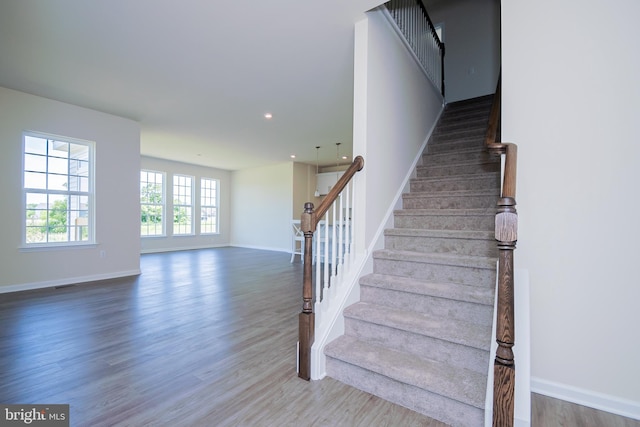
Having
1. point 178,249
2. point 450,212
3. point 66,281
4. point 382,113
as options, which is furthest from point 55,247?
point 450,212

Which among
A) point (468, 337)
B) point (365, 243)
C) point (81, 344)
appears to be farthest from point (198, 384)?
point (468, 337)

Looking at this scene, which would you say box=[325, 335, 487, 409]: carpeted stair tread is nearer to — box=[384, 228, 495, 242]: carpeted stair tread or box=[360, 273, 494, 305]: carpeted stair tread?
box=[360, 273, 494, 305]: carpeted stair tread

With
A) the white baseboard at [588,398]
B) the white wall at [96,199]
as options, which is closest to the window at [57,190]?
the white wall at [96,199]

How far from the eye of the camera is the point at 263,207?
29.8 ft

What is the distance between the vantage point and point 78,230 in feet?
14.8

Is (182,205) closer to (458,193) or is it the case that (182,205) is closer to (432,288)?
(458,193)

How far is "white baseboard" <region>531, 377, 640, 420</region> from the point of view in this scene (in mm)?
1545

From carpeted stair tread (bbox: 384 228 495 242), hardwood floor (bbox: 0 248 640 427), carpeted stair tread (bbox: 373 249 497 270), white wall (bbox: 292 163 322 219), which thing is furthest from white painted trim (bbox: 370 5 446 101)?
white wall (bbox: 292 163 322 219)

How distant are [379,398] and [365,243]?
42.1 inches

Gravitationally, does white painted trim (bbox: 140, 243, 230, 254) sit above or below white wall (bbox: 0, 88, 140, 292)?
below

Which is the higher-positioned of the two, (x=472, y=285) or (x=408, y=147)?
(x=408, y=147)

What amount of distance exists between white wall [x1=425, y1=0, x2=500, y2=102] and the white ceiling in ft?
8.57

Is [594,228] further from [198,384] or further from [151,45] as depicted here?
[151,45]

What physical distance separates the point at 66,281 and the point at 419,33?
20.5 ft
